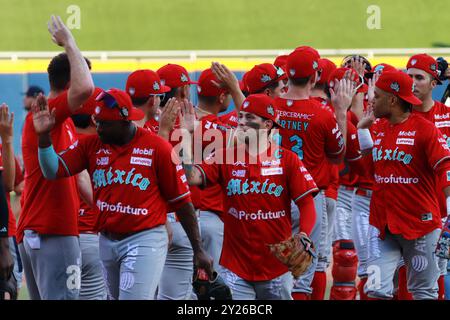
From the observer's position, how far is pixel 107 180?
24.4 ft

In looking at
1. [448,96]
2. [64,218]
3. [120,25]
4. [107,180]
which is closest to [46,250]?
[64,218]

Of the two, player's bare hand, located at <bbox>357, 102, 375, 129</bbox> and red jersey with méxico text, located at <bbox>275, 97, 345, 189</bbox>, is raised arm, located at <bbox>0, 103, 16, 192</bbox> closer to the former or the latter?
red jersey with méxico text, located at <bbox>275, 97, 345, 189</bbox>

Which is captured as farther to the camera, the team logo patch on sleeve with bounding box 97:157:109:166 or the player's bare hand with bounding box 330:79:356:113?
the player's bare hand with bounding box 330:79:356:113

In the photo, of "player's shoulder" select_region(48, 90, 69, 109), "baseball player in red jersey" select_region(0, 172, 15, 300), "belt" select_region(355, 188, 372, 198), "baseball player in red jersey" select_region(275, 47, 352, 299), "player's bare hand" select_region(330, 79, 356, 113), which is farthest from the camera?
"belt" select_region(355, 188, 372, 198)

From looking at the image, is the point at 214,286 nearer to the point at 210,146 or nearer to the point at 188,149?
the point at 188,149

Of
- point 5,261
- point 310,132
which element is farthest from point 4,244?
point 310,132

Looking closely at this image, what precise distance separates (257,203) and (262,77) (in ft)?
8.67

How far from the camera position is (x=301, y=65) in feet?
31.8

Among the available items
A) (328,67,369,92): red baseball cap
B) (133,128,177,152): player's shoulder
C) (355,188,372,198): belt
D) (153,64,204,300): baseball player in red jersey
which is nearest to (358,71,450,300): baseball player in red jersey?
(328,67,369,92): red baseball cap

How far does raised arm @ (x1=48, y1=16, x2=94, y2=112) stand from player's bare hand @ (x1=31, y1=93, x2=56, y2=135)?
0.21 metres

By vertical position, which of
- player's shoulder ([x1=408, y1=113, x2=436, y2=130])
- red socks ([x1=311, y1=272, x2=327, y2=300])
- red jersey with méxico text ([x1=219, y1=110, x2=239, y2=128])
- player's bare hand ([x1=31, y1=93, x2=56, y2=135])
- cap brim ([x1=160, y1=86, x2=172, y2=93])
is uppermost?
player's bare hand ([x1=31, y1=93, x2=56, y2=135])

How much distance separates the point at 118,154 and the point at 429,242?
3.15 meters

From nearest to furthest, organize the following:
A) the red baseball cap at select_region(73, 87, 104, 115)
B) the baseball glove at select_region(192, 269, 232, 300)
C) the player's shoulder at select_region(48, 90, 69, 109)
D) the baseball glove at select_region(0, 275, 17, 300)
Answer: the player's shoulder at select_region(48, 90, 69, 109) < the baseball glove at select_region(192, 269, 232, 300) < the red baseball cap at select_region(73, 87, 104, 115) < the baseball glove at select_region(0, 275, 17, 300)

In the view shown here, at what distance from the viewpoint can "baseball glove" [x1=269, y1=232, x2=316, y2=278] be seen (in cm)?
737
